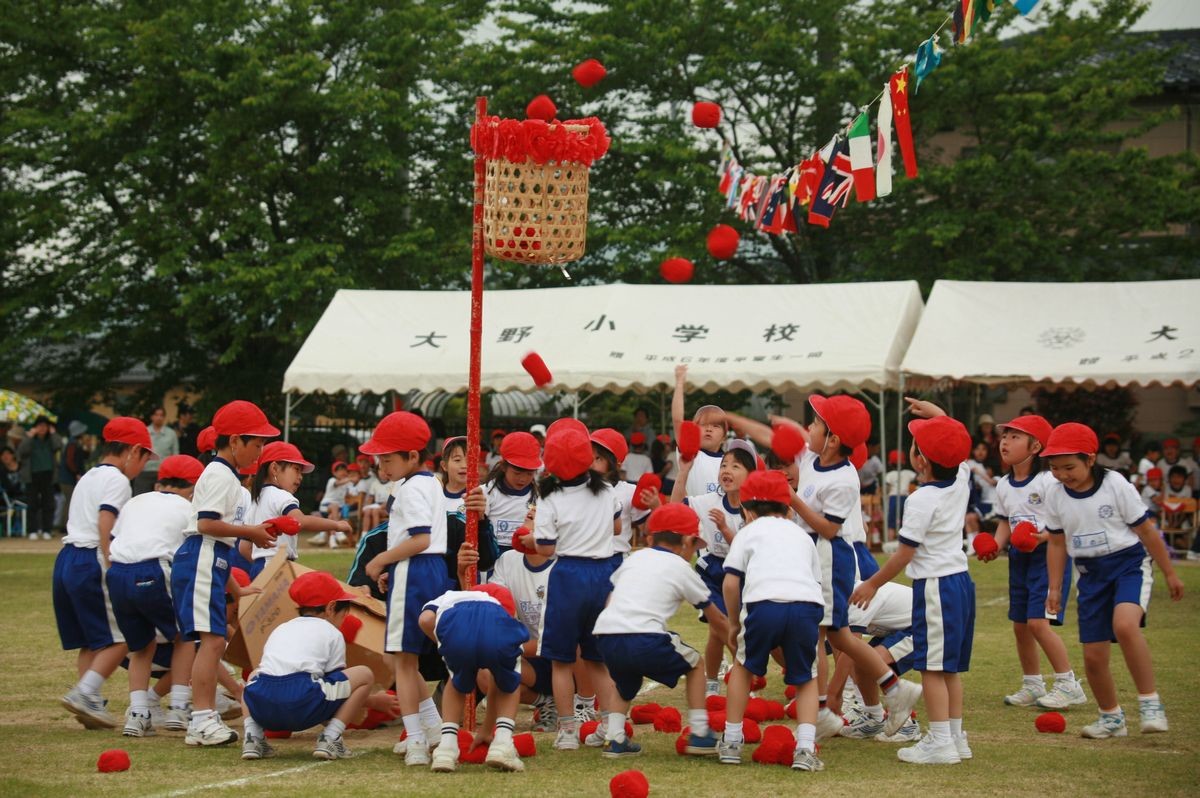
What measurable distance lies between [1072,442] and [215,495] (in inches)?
187

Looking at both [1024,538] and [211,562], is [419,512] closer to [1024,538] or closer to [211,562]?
[211,562]

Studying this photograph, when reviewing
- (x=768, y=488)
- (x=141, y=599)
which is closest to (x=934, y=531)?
(x=768, y=488)

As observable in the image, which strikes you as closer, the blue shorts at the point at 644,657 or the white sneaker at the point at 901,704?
the blue shorts at the point at 644,657

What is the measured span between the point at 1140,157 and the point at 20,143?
21375 millimetres

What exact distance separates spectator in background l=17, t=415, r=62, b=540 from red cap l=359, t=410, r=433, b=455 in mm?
17646

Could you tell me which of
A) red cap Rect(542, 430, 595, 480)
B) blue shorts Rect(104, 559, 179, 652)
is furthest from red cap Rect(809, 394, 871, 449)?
blue shorts Rect(104, 559, 179, 652)

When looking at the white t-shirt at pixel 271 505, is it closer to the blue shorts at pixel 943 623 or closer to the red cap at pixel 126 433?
the red cap at pixel 126 433

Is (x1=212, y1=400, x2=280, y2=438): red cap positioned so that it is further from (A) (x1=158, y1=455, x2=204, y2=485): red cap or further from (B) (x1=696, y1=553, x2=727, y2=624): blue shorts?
(B) (x1=696, y1=553, x2=727, y2=624): blue shorts

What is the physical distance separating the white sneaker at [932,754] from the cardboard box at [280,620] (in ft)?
10.2

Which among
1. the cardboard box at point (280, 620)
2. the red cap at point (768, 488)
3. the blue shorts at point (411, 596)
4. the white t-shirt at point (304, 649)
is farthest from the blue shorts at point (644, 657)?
the cardboard box at point (280, 620)

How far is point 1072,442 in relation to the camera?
7641 millimetres

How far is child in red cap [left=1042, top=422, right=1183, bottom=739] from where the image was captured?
24.8 feet

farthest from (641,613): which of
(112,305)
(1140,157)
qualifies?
(112,305)

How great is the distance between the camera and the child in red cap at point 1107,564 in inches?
297
